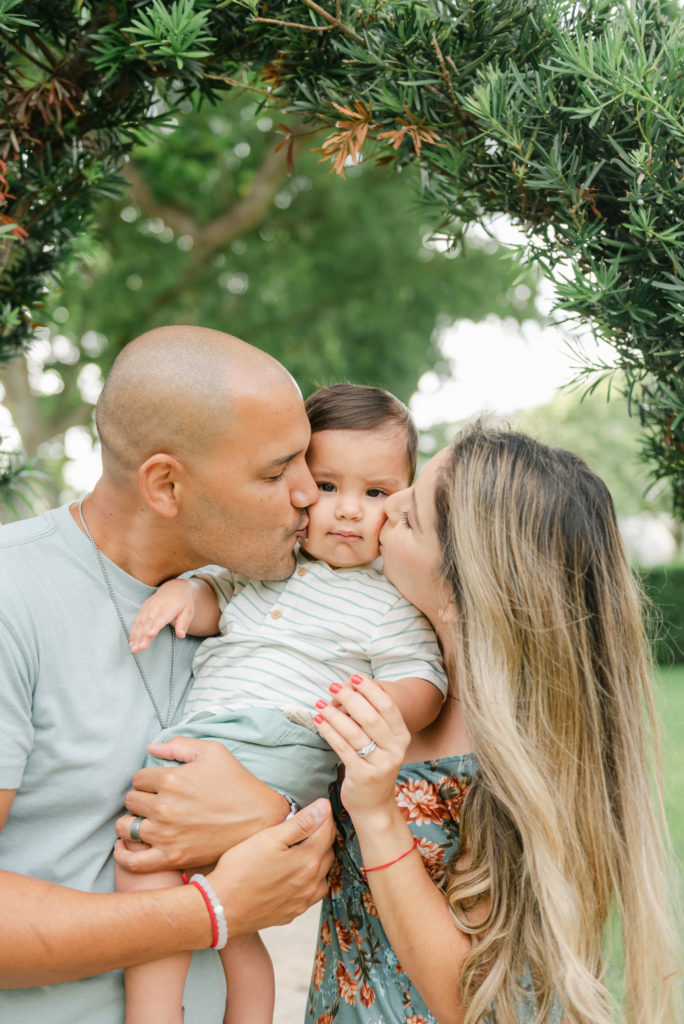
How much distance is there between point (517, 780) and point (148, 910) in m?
0.87

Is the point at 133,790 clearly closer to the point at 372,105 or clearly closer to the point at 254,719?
the point at 254,719

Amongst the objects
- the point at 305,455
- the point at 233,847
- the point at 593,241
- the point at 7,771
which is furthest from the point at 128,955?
the point at 593,241

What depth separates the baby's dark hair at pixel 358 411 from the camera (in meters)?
2.60

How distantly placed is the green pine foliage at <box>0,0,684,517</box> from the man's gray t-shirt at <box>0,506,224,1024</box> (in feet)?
2.67

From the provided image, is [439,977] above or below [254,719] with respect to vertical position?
below

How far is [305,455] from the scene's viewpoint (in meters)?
2.62

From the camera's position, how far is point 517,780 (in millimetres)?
1969

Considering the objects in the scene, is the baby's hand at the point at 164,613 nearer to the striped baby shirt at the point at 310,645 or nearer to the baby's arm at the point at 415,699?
the striped baby shirt at the point at 310,645

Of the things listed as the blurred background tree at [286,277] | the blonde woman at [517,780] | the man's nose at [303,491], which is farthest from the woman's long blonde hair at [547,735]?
the blurred background tree at [286,277]

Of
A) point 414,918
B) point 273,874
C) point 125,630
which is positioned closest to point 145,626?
point 125,630

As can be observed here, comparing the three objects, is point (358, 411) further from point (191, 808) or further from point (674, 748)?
point (674, 748)

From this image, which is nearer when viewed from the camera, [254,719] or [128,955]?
[128,955]

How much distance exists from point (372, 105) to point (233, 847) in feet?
5.67

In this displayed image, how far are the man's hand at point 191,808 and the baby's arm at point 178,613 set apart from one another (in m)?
0.28
